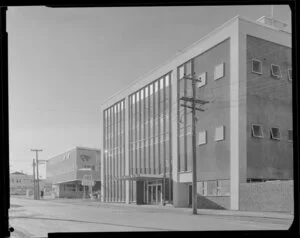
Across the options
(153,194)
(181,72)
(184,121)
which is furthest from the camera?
(153,194)

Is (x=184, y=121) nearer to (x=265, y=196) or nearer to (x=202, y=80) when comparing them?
(x=202, y=80)

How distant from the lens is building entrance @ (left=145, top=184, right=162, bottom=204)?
1984 centimetres

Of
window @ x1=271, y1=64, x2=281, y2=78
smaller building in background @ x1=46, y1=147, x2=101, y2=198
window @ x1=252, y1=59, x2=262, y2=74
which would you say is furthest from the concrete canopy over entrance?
smaller building in background @ x1=46, y1=147, x2=101, y2=198

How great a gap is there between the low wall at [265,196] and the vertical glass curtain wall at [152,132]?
15.3 feet

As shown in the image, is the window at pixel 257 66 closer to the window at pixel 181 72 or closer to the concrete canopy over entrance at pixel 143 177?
the window at pixel 181 72

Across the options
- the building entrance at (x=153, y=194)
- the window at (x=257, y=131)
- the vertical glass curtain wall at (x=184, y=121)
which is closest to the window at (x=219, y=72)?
the vertical glass curtain wall at (x=184, y=121)

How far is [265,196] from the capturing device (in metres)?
13.7

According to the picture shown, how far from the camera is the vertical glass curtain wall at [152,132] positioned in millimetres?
16859

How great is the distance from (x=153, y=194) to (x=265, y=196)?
7.69 m

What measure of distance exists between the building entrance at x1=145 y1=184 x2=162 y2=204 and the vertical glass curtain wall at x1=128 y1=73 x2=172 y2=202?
79cm

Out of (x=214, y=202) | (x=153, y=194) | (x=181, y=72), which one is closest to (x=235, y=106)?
(x=181, y=72)
